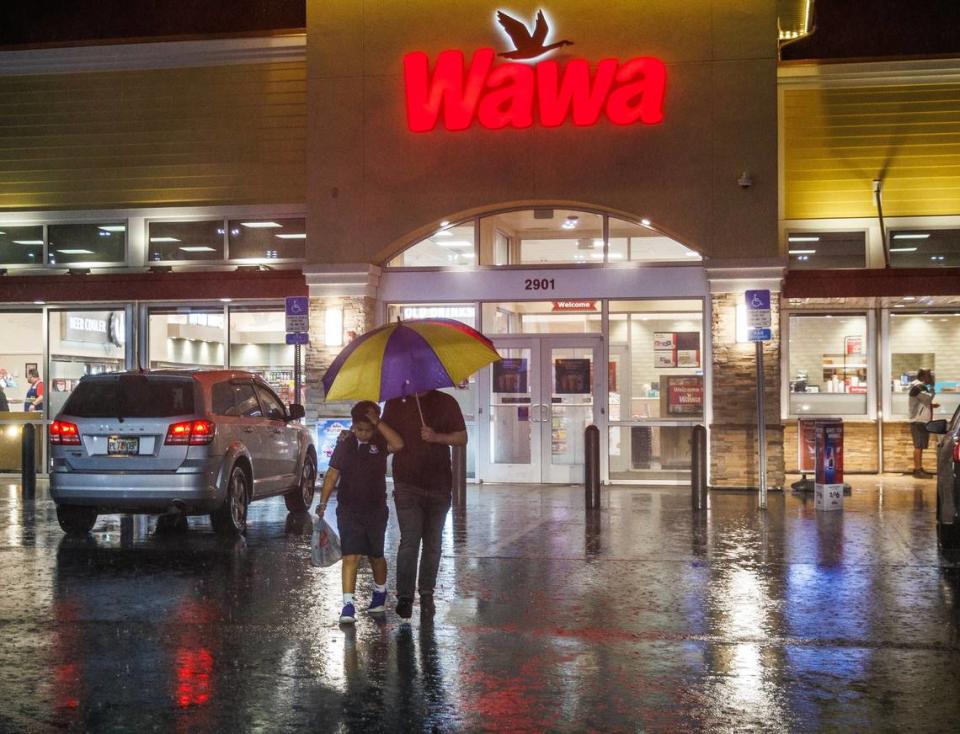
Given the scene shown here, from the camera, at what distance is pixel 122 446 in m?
13.0

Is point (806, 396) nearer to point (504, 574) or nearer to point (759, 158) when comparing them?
point (759, 158)

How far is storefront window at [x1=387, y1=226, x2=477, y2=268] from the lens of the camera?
20.7 metres

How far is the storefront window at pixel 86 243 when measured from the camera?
22.5 m

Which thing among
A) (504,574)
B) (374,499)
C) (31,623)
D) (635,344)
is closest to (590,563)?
(504,574)

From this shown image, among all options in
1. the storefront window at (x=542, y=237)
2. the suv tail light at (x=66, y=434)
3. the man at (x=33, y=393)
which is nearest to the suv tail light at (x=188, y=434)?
the suv tail light at (x=66, y=434)

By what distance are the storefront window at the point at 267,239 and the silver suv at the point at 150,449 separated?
816cm

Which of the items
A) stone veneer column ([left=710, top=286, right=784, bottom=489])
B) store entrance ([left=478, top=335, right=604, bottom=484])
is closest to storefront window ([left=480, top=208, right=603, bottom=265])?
store entrance ([left=478, top=335, right=604, bottom=484])

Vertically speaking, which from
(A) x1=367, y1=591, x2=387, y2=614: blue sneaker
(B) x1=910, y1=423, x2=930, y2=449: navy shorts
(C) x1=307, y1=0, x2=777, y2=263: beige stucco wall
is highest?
(C) x1=307, y1=0, x2=777, y2=263: beige stucco wall

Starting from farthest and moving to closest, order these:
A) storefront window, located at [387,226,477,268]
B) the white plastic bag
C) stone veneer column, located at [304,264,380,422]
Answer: storefront window, located at [387,226,477,268], stone veneer column, located at [304,264,380,422], the white plastic bag

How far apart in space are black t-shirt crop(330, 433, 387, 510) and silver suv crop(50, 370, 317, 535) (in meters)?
4.43

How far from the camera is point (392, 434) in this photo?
8.95 meters

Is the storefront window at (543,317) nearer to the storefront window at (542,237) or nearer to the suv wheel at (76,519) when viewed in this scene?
the storefront window at (542,237)

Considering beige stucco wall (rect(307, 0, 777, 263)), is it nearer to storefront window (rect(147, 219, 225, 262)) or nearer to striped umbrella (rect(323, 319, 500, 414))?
storefront window (rect(147, 219, 225, 262))

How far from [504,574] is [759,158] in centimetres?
1061
